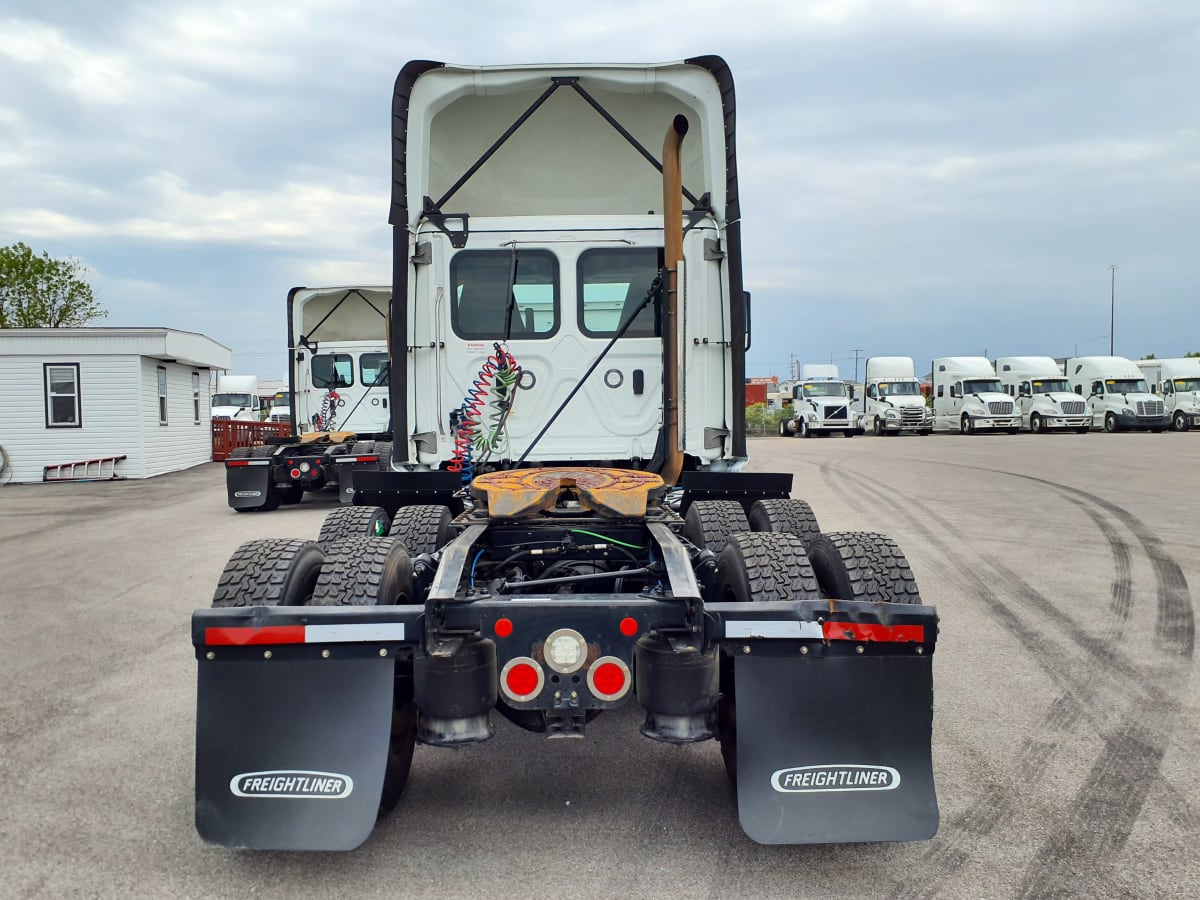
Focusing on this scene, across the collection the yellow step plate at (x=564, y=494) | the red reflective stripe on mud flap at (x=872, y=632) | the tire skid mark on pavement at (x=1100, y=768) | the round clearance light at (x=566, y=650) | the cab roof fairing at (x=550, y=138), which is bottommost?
the tire skid mark on pavement at (x=1100, y=768)

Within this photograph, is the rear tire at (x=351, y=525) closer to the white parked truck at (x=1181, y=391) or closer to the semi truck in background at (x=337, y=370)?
the semi truck in background at (x=337, y=370)

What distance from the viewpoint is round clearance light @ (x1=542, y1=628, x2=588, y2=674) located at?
10.8ft

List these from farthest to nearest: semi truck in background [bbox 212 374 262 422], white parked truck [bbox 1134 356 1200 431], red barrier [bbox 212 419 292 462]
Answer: semi truck in background [bbox 212 374 262 422] < white parked truck [bbox 1134 356 1200 431] < red barrier [bbox 212 419 292 462]

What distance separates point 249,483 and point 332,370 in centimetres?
354

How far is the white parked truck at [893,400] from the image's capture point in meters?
37.5

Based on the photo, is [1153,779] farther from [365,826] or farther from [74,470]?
[74,470]

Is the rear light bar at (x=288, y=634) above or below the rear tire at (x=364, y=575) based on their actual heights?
below

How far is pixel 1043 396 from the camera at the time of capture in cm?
3675

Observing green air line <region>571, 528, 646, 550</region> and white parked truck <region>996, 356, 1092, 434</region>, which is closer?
green air line <region>571, 528, 646, 550</region>

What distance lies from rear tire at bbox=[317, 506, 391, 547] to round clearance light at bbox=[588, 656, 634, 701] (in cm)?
266

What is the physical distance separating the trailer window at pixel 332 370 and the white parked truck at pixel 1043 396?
28422 millimetres

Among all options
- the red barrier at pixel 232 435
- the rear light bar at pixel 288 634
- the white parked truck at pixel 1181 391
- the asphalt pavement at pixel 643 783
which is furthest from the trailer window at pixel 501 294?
the white parked truck at pixel 1181 391

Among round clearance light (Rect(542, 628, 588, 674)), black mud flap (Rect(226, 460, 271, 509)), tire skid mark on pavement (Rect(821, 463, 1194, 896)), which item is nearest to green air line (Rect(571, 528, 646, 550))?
round clearance light (Rect(542, 628, 588, 674))

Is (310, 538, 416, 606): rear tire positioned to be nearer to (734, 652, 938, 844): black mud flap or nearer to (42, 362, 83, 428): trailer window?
(734, 652, 938, 844): black mud flap
